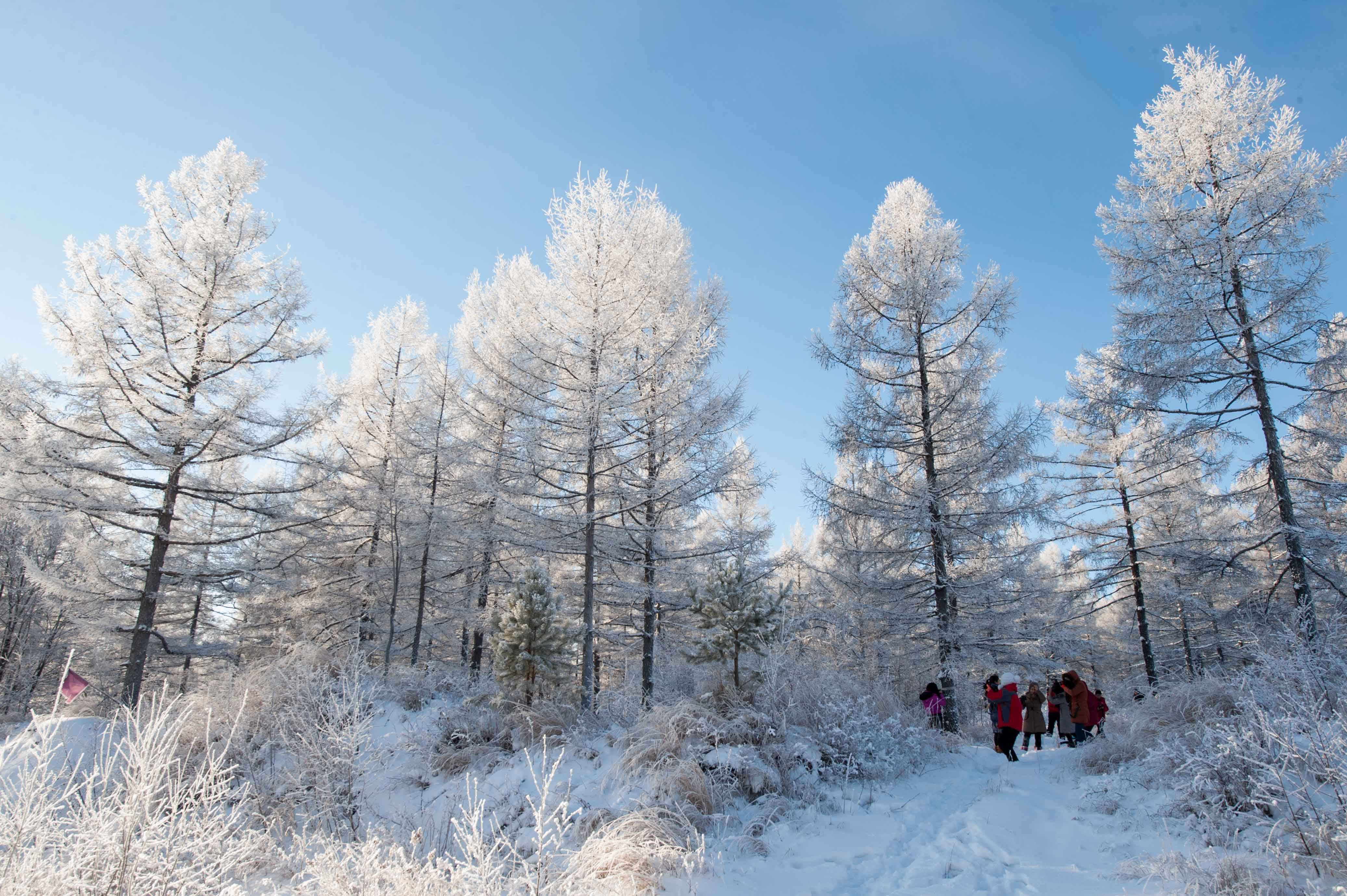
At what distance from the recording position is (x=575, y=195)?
12.4 m

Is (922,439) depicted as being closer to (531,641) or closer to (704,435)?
(704,435)

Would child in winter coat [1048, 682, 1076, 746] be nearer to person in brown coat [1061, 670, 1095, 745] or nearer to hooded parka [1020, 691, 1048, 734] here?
person in brown coat [1061, 670, 1095, 745]

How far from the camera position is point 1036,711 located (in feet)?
35.8

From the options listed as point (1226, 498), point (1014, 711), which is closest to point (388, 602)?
point (1014, 711)

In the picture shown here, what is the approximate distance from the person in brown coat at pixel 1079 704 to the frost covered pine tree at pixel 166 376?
1491cm

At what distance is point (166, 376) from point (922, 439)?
15059 millimetres

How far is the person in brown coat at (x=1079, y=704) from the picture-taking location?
34.4 feet

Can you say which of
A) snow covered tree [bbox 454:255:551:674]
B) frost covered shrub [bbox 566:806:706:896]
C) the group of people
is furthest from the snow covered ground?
snow covered tree [bbox 454:255:551:674]

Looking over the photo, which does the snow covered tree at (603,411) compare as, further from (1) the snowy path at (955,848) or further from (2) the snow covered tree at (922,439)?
(1) the snowy path at (955,848)

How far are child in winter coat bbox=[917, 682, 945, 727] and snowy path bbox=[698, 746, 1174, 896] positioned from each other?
495 centimetres

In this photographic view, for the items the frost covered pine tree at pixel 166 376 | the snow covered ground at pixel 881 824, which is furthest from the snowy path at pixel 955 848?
the frost covered pine tree at pixel 166 376

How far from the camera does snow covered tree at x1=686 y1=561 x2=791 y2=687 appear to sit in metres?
9.60

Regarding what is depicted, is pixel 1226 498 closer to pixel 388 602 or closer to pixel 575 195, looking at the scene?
pixel 575 195

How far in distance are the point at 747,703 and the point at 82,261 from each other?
1383 cm
